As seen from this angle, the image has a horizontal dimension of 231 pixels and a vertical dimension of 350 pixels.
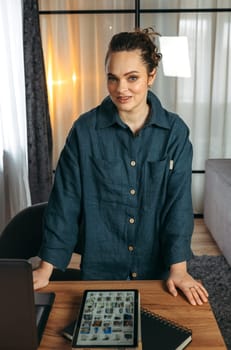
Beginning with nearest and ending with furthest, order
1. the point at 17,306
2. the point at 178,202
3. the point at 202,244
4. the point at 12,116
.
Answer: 1. the point at 17,306
2. the point at 178,202
3. the point at 12,116
4. the point at 202,244

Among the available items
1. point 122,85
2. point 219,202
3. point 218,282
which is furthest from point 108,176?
point 219,202

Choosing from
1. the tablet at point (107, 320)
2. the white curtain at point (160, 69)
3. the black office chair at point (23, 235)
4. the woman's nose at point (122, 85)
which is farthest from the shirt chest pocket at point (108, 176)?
the white curtain at point (160, 69)

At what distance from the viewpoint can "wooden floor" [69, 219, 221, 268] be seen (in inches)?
125

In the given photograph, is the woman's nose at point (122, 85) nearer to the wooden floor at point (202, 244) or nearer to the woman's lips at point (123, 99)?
A: the woman's lips at point (123, 99)

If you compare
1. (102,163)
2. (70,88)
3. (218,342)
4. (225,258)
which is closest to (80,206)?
(102,163)

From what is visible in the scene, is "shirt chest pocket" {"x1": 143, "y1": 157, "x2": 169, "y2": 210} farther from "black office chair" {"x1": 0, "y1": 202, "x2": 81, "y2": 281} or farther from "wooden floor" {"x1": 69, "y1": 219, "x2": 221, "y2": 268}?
"wooden floor" {"x1": 69, "y1": 219, "x2": 221, "y2": 268}

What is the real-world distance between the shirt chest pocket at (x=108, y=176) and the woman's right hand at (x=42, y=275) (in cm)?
26

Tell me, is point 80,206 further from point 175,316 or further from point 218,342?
point 218,342

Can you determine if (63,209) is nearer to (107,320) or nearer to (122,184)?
(122,184)

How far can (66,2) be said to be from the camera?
360 cm

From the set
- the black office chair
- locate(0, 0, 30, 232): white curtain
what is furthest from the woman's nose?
locate(0, 0, 30, 232): white curtain

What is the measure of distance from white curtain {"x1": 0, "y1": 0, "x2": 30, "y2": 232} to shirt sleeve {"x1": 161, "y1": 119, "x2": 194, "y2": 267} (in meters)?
1.65

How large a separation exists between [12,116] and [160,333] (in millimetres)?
2239

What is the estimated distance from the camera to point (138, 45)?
1.20m
